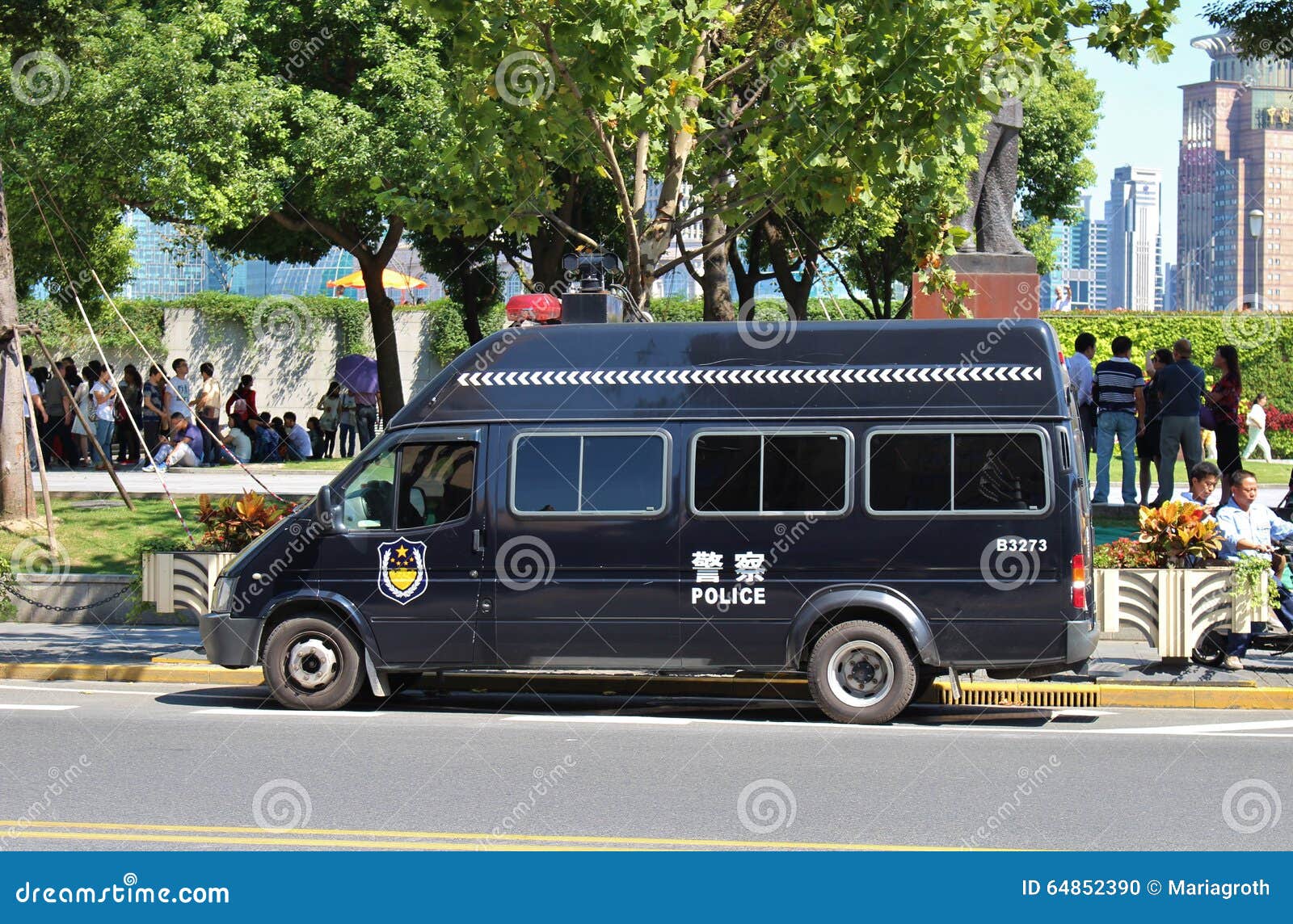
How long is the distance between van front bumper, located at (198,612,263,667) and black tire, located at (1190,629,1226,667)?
674 cm

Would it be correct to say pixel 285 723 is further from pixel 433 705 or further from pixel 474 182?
pixel 474 182

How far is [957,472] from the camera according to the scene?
9.99m

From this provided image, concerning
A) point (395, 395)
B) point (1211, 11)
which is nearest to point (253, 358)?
point (395, 395)

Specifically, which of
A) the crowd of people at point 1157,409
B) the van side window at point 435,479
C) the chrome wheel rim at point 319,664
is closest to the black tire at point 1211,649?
the crowd of people at point 1157,409

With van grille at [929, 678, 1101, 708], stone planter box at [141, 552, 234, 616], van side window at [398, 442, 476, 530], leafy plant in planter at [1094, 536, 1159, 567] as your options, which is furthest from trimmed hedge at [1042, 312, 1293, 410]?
van side window at [398, 442, 476, 530]

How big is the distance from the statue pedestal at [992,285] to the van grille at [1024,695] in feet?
22.9

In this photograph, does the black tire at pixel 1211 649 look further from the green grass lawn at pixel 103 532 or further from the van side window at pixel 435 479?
the green grass lawn at pixel 103 532

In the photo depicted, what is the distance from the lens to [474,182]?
14383 millimetres

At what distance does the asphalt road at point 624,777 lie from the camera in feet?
22.9

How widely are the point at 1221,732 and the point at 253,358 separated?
3611 cm

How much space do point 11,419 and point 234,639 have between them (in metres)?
7.16

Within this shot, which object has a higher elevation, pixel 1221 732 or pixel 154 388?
pixel 154 388

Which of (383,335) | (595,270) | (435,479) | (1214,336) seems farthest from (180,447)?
(1214,336)

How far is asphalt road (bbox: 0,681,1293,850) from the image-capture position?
6977 mm
